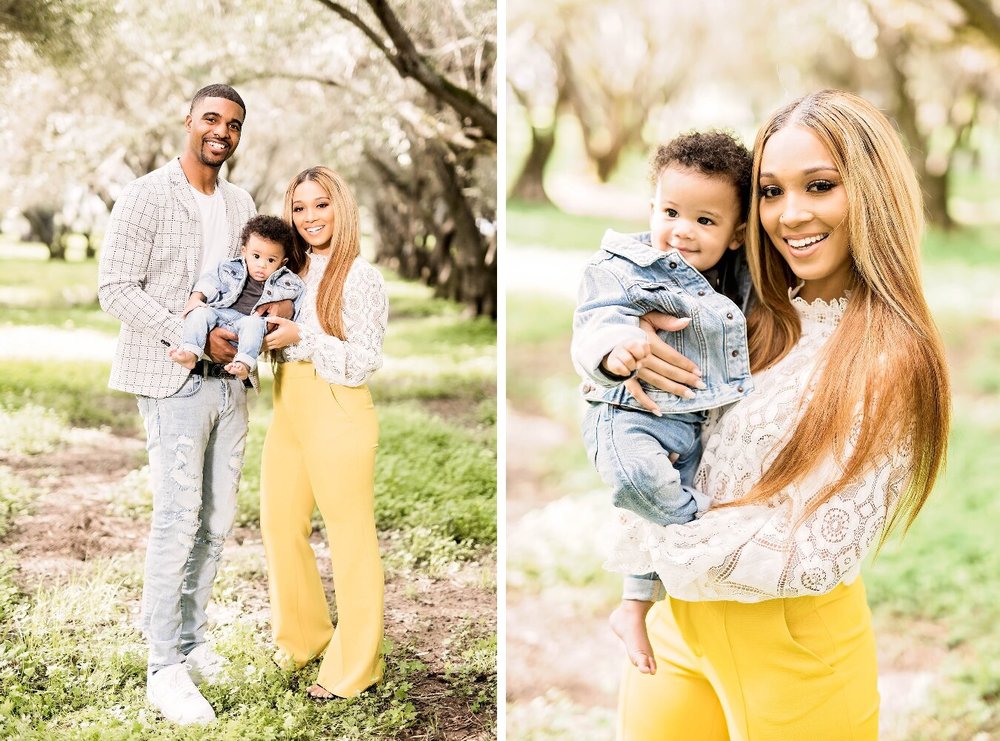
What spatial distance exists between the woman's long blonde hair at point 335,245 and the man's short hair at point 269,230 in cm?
6

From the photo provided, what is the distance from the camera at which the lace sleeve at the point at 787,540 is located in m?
1.55

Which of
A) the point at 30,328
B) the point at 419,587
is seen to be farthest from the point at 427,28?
the point at 419,587

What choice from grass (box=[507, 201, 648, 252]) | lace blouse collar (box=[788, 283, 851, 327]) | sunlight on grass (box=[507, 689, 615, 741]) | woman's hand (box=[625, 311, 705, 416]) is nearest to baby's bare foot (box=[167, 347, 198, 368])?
woman's hand (box=[625, 311, 705, 416])

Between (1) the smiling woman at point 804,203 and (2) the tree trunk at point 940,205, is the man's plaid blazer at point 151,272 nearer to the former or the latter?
(1) the smiling woman at point 804,203

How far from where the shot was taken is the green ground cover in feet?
8.79

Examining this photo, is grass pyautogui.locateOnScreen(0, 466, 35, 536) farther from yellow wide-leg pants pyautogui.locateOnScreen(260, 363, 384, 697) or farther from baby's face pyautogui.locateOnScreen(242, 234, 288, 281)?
baby's face pyautogui.locateOnScreen(242, 234, 288, 281)

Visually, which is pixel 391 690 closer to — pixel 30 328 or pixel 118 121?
pixel 30 328

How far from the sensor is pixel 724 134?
5.64 ft

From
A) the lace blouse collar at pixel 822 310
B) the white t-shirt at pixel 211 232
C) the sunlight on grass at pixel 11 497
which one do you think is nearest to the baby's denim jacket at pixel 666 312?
the lace blouse collar at pixel 822 310

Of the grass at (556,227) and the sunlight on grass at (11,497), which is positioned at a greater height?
the grass at (556,227)

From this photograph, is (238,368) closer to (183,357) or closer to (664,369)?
(183,357)

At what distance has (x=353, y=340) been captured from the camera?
2555mm

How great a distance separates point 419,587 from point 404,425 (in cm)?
63

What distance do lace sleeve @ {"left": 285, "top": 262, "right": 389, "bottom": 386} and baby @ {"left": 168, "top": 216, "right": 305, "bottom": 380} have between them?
132mm
